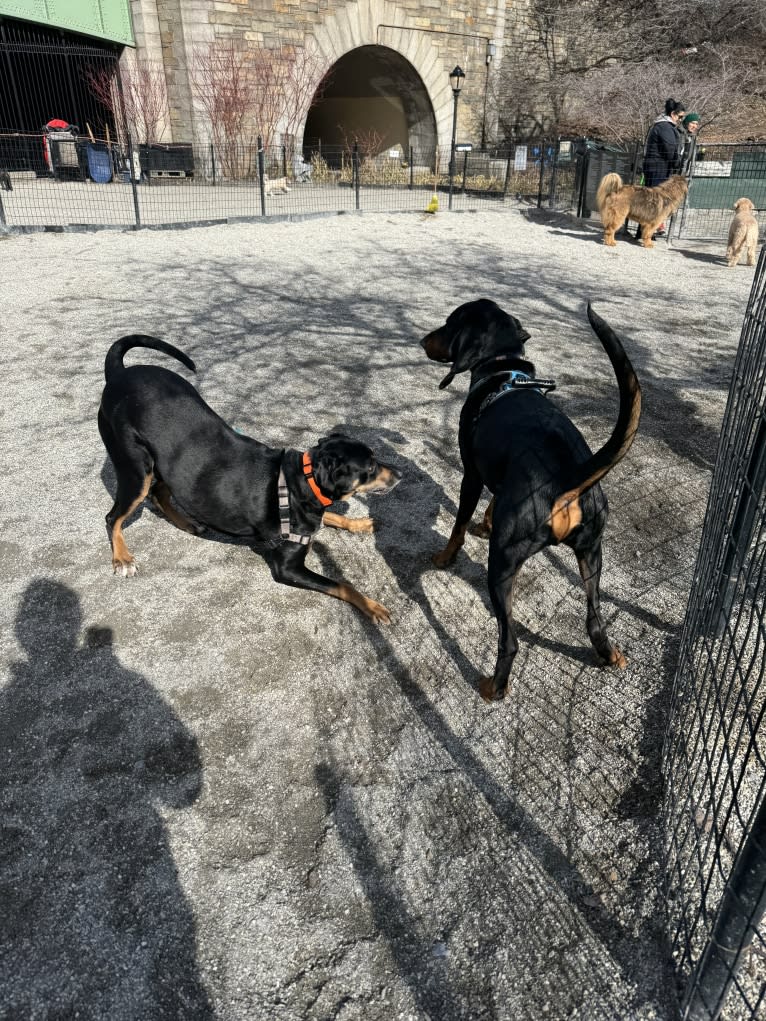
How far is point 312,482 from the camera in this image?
10.2 ft

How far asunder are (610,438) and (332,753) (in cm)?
149

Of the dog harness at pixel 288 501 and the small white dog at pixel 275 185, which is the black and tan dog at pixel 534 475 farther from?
the small white dog at pixel 275 185

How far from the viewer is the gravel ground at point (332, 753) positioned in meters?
1.74

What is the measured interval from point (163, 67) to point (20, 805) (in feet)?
76.3

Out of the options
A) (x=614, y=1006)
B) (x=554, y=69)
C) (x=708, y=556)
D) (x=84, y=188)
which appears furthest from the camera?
(x=554, y=69)

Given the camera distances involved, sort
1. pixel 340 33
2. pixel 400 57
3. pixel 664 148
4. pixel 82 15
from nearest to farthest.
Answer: pixel 664 148, pixel 82 15, pixel 340 33, pixel 400 57

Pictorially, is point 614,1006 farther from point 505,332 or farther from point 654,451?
point 654,451

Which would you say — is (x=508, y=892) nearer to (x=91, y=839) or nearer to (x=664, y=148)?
(x=91, y=839)

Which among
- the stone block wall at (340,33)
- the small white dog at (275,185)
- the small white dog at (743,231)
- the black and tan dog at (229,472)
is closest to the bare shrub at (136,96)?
the stone block wall at (340,33)

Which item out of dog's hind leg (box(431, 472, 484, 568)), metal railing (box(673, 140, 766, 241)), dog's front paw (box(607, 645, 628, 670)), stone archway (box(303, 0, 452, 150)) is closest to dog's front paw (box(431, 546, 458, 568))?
dog's hind leg (box(431, 472, 484, 568))

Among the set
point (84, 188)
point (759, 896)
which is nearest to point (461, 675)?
point (759, 896)

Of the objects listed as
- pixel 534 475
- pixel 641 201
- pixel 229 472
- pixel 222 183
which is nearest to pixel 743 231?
pixel 641 201

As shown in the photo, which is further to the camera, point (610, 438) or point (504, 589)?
point (504, 589)

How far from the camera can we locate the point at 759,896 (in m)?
1.33
